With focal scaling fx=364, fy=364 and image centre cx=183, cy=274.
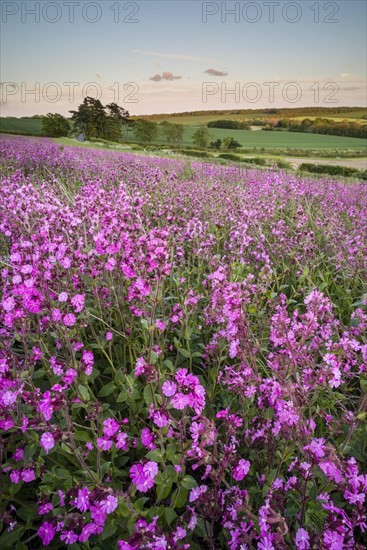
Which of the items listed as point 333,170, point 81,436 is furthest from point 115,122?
point 81,436

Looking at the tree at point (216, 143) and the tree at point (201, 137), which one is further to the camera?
the tree at point (201, 137)

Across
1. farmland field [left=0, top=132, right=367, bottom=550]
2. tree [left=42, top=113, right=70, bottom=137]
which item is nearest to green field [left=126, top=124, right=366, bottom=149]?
tree [left=42, top=113, right=70, bottom=137]

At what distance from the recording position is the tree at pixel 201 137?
6132cm

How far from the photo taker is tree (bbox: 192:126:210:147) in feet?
→ 201

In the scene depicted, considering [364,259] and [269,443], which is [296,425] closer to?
[269,443]

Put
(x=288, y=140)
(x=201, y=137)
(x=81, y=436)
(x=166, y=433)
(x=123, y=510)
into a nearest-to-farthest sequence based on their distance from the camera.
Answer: (x=123, y=510) < (x=166, y=433) < (x=81, y=436) < (x=288, y=140) < (x=201, y=137)

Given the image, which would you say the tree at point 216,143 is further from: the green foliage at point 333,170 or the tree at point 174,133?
the green foliage at point 333,170

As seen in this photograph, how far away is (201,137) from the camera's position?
205ft

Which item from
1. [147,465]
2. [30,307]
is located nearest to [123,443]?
[147,465]

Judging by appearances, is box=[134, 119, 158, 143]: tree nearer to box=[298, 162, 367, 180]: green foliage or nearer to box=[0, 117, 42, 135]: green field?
box=[0, 117, 42, 135]: green field

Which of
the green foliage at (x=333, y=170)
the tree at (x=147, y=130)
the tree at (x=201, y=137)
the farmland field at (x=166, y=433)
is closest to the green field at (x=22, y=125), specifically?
the tree at (x=147, y=130)

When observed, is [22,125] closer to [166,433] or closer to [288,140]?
[288,140]

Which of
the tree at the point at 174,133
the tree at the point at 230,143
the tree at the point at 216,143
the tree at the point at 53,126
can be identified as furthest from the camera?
the tree at the point at 53,126

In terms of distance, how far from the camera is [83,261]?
2.85m
